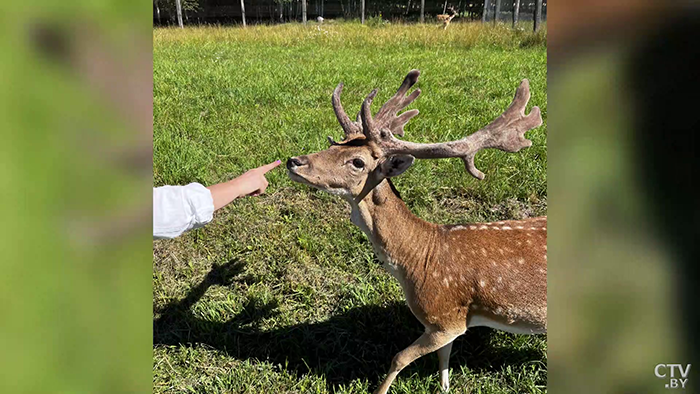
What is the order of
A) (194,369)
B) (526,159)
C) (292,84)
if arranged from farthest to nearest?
1. (292,84)
2. (526,159)
3. (194,369)

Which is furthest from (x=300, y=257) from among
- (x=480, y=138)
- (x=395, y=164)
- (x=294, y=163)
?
(x=480, y=138)

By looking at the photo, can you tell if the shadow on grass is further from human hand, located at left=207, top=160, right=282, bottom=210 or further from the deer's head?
human hand, located at left=207, top=160, right=282, bottom=210

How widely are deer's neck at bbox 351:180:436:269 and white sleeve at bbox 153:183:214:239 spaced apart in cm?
91

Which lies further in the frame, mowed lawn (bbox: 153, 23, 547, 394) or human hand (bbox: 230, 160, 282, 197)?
mowed lawn (bbox: 153, 23, 547, 394)

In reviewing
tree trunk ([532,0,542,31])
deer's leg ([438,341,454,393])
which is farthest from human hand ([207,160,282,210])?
tree trunk ([532,0,542,31])

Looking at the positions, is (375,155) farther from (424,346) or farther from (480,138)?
(424,346)

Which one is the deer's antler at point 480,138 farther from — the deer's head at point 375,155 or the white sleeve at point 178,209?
the white sleeve at point 178,209

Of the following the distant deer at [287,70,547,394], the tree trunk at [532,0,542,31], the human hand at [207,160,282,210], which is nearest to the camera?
the human hand at [207,160,282,210]

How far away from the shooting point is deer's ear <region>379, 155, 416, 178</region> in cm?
252
